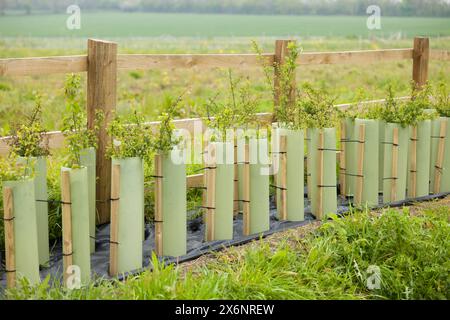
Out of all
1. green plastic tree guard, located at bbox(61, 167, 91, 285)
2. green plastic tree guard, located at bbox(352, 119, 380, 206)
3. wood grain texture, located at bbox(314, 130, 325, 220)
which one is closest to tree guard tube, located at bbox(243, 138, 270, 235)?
wood grain texture, located at bbox(314, 130, 325, 220)

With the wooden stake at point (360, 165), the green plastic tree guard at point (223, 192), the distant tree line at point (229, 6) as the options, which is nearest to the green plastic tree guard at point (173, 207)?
the green plastic tree guard at point (223, 192)

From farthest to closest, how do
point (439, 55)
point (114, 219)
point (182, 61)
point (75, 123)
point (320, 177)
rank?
1. point (439, 55)
2. point (182, 61)
3. point (320, 177)
4. point (75, 123)
5. point (114, 219)

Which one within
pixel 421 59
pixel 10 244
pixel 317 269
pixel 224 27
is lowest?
pixel 317 269

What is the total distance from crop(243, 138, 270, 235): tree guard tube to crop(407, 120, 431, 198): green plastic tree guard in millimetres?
1533

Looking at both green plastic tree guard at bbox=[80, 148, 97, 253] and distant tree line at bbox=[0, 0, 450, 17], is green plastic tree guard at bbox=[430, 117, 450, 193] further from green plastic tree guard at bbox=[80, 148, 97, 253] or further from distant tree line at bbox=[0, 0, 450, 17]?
distant tree line at bbox=[0, 0, 450, 17]

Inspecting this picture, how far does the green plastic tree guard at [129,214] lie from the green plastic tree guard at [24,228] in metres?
0.52

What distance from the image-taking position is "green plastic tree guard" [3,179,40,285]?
3777 mm

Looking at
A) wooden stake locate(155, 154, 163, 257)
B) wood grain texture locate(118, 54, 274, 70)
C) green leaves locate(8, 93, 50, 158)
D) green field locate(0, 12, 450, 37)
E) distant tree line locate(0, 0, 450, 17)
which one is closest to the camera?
green leaves locate(8, 93, 50, 158)

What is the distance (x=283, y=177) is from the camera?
4.91 meters

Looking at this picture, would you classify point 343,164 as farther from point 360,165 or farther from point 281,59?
point 281,59

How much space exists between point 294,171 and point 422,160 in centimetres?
137

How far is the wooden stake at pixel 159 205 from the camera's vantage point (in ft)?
14.1

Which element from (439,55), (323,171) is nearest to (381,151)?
(323,171)
